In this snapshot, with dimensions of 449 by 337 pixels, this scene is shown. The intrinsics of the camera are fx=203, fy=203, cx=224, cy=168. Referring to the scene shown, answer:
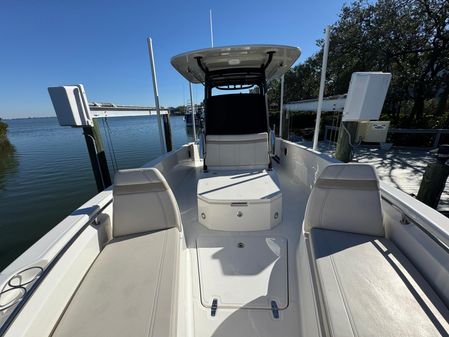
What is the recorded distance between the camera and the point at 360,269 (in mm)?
1145

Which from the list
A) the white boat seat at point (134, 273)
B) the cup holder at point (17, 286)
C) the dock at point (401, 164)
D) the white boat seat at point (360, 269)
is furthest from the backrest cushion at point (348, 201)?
the dock at point (401, 164)

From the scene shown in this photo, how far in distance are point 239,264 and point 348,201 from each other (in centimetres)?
98

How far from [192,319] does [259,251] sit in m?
0.75

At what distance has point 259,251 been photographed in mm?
1804

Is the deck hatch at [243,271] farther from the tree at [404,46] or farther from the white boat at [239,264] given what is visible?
the tree at [404,46]

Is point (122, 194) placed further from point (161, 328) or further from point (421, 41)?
point (421, 41)

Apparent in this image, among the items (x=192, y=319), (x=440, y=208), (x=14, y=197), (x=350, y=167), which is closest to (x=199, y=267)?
(x=192, y=319)

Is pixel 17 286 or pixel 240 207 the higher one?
pixel 17 286

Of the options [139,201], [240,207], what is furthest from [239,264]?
[139,201]

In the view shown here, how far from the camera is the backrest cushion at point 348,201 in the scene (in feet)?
4.65

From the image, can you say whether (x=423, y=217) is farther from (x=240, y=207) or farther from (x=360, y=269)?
(x=240, y=207)

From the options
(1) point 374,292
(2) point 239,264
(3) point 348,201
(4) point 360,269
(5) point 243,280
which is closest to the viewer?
(1) point 374,292

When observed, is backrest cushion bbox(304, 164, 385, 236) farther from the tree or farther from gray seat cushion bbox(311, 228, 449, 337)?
the tree

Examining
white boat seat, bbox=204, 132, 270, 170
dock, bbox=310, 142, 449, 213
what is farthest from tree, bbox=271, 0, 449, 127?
Answer: white boat seat, bbox=204, 132, 270, 170
